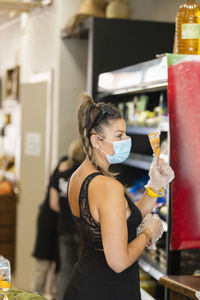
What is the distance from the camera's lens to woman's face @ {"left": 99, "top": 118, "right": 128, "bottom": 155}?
2.45 metres

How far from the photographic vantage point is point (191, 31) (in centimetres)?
262

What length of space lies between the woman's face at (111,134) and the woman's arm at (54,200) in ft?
8.03

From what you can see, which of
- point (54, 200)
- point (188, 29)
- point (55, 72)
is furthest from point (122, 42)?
point (188, 29)

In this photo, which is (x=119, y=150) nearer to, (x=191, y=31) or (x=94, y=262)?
(x=94, y=262)

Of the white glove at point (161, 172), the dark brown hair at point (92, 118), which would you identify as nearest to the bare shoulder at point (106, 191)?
the dark brown hair at point (92, 118)

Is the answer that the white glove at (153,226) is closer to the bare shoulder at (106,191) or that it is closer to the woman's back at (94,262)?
the woman's back at (94,262)

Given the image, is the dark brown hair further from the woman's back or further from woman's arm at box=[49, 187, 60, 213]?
woman's arm at box=[49, 187, 60, 213]

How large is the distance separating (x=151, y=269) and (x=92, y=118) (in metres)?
1.32

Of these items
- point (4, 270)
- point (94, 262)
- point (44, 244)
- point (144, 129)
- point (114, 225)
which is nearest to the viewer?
point (114, 225)

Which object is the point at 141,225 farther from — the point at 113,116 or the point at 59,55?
the point at 59,55

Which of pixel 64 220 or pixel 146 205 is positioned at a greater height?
pixel 146 205

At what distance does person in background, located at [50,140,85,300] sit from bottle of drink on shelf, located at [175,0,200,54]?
2.06m

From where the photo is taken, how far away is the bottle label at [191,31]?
2619mm

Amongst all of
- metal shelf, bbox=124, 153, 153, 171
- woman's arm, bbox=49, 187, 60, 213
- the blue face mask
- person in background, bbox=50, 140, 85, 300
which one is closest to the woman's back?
the blue face mask
